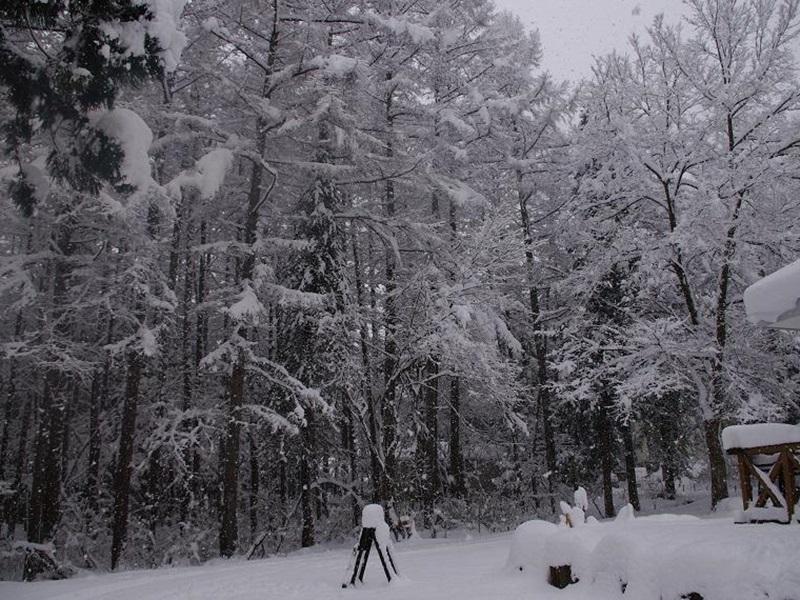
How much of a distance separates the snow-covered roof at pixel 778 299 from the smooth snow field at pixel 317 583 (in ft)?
12.2

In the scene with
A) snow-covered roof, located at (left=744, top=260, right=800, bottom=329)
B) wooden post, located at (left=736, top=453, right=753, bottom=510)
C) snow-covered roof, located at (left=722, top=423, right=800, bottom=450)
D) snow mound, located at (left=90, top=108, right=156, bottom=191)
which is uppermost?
snow mound, located at (left=90, top=108, right=156, bottom=191)

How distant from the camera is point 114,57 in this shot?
6090 millimetres

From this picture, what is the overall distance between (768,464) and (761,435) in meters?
0.55

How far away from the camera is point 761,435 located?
636 cm

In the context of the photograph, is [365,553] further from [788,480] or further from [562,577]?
[788,480]

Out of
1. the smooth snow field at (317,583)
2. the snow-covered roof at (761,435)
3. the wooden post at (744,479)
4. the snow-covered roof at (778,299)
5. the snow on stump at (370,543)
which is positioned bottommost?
the smooth snow field at (317,583)

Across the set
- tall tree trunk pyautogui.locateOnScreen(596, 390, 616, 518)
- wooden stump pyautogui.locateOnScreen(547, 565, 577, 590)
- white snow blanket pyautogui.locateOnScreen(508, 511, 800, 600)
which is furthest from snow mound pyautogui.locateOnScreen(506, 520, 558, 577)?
tall tree trunk pyautogui.locateOnScreen(596, 390, 616, 518)

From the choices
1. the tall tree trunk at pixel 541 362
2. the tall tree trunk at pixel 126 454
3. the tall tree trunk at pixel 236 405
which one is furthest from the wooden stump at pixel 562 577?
the tall tree trunk at pixel 541 362

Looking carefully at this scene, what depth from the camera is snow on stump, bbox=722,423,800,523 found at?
240 inches

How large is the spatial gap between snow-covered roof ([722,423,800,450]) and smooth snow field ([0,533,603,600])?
2.44 metres

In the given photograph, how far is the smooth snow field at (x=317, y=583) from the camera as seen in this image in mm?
7617

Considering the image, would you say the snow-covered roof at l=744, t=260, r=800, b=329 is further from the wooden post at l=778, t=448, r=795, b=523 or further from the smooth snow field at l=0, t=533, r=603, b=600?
the smooth snow field at l=0, t=533, r=603, b=600

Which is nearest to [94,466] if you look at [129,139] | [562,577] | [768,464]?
[129,139]

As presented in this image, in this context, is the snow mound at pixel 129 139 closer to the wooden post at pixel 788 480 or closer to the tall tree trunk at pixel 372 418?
the wooden post at pixel 788 480
